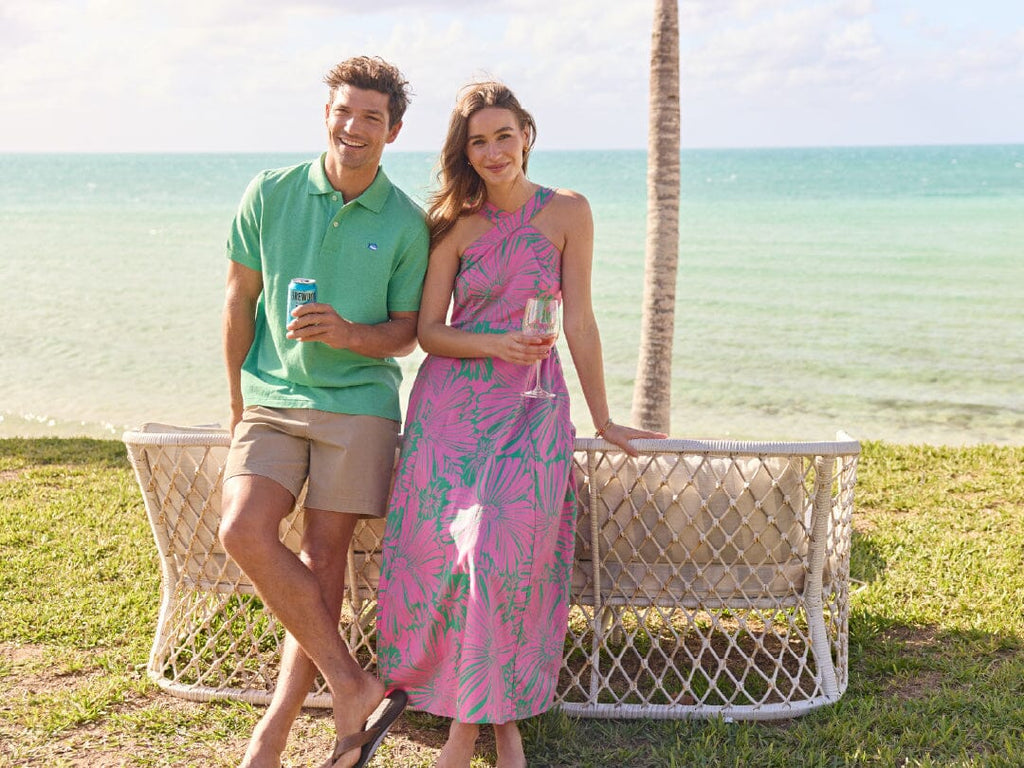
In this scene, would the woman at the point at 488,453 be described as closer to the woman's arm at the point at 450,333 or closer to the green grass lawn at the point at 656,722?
the woman's arm at the point at 450,333

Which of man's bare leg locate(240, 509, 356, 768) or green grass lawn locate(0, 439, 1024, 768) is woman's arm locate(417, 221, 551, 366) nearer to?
man's bare leg locate(240, 509, 356, 768)

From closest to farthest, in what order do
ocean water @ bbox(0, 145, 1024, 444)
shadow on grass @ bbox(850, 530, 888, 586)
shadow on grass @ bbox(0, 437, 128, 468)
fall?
shadow on grass @ bbox(850, 530, 888, 586), shadow on grass @ bbox(0, 437, 128, 468), ocean water @ bbox(0, 145, 1024, 444)

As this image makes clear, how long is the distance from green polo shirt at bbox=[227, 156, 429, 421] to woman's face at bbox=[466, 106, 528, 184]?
12.1 inches

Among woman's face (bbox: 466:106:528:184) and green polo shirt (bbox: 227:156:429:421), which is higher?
woman's face (bbox: 466:106:528:184)

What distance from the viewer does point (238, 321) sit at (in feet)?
12.3

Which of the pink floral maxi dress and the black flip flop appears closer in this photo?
the black flip flop

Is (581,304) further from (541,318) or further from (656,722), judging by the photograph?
(656,722)

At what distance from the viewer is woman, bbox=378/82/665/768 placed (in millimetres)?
3291

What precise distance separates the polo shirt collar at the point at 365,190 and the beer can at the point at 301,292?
0.55m

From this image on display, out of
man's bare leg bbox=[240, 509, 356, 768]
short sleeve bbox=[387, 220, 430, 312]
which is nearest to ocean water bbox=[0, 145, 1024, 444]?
Result: short sleeve bbox=[387, 220, 430, 312]

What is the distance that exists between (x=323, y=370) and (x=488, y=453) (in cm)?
65

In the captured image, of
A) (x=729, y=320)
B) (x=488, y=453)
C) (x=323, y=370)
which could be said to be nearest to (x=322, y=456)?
(x=323, y=370)

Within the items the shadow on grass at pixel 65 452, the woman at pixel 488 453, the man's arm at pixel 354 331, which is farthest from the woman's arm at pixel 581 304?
the shadow on grass at pixel 65 452

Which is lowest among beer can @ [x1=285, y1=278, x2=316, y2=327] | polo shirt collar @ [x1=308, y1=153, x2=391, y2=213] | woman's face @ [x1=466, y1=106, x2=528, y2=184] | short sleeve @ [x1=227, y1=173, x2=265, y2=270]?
beer can @ [x1=285, y1=278, x2=316, y2=327]
